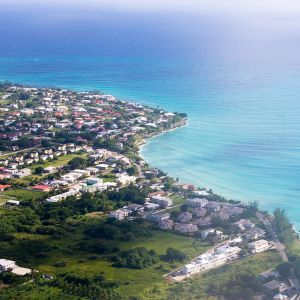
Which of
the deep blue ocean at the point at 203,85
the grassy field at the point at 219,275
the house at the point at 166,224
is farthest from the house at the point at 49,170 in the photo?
the grassy field at the point at 219,275

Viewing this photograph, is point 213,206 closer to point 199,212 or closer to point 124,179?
point 199,212

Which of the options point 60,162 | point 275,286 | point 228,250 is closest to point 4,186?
point 60,162

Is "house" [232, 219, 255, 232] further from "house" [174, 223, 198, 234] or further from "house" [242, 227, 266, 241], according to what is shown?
"house" [174, 223, 198, 234]

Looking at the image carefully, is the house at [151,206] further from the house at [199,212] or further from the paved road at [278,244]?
the paved road at [278,244]

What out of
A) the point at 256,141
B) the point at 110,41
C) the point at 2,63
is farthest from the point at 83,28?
the point at 256,141

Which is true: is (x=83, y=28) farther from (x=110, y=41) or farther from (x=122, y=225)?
(x=122, y=225)
